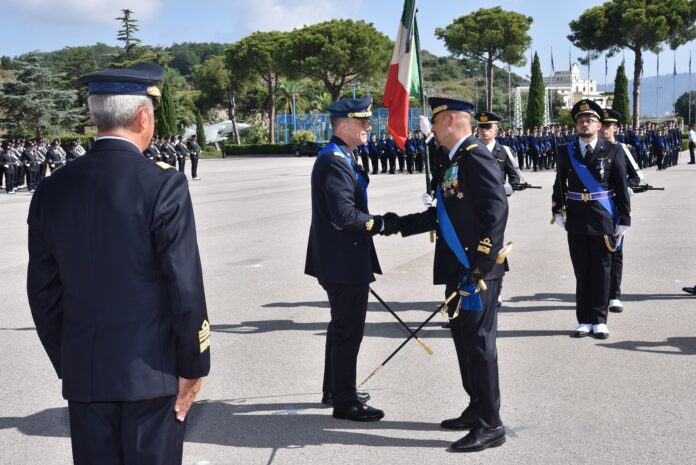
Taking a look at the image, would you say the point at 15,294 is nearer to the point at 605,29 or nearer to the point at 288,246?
the point at 288,246

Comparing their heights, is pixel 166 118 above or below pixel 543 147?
above

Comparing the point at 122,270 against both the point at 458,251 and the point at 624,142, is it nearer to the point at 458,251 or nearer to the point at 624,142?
the point at 458,251

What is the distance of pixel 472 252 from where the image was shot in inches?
172

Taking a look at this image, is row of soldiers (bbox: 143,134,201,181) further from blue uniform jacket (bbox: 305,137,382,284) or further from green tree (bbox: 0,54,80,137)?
green tree (bbox: 0,54,80,137)

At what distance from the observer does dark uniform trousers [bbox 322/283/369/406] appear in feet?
15.7

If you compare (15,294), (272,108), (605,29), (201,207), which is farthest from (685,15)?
(15,294)

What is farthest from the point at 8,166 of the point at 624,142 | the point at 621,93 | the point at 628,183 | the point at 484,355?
the point at 621,93

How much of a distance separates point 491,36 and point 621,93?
566 inches

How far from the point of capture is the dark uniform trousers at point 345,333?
4781 millimetres

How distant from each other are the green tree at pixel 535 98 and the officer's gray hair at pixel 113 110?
189 feet

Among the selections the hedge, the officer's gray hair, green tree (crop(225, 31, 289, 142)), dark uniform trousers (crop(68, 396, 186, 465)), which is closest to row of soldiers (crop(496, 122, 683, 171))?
the officer's gray hair

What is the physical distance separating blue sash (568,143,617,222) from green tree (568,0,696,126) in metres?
48.8

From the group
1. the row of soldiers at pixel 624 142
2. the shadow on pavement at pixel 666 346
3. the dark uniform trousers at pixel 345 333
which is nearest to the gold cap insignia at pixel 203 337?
the dark uniform trousers at pixel 345 333

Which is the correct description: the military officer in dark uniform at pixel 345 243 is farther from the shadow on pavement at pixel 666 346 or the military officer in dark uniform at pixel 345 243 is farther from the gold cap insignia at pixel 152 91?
the shadow on pavement at pixel 666 346
